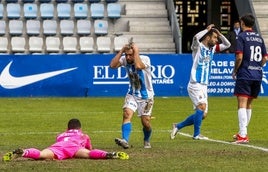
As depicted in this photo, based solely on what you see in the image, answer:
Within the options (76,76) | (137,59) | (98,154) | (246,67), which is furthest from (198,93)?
(76,76)

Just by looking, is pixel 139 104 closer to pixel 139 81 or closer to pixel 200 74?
pixel 139 81

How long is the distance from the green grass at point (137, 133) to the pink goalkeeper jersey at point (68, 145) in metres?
0.19

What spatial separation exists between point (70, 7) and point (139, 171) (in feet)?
91.8

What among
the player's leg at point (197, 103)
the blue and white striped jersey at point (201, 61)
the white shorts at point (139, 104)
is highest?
the blue and white striped jersey at point (201, 61)

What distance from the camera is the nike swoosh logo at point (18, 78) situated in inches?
1171

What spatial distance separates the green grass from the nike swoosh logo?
1.13 m

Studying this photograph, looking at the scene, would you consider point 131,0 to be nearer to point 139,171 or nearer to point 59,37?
point 59,37

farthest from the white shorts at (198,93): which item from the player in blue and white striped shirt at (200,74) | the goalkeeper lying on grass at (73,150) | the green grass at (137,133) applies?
the goalkeeper lying on grass at (73,150)

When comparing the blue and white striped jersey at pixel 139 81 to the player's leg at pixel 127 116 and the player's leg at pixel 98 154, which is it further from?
the player's leg at pixel 98 154

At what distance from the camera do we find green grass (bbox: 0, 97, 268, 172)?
39.0 feet

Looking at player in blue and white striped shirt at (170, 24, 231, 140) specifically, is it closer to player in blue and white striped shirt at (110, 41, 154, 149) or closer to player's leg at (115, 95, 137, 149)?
player in blue and white striped shirt at (110, 41, 154, 149)

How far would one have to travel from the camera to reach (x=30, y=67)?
3009cm

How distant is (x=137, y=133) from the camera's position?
18406mm

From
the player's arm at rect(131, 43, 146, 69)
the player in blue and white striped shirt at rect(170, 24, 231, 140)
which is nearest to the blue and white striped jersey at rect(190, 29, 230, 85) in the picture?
the player in blue and white striped shirt at rect(170, 24, 231, 140)
